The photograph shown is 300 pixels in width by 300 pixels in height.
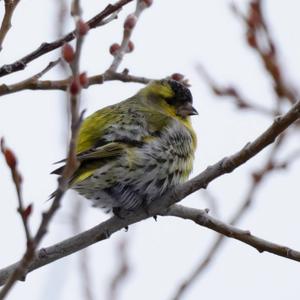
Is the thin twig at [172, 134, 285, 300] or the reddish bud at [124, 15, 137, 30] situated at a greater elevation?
the reddish bud at [124, 15, 137, 30]

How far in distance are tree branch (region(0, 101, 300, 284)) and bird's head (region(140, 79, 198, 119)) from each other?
2096 millimetres

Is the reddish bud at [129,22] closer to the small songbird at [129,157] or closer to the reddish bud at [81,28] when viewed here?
the reddish bud at [81,28]

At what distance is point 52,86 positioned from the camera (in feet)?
8.98

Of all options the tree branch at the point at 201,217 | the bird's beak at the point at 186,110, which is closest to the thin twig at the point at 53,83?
the tree branch at the point at 201,217

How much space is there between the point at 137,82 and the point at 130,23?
32 centimetres

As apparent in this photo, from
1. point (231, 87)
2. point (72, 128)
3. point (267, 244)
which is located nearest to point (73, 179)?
point (231, 87)

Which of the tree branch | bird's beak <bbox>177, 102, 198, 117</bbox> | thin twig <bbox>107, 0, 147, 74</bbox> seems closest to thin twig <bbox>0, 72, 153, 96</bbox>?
thin twig <bbox>107, 0, 147, 74</bbox>

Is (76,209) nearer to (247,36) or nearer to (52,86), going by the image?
(247,36)

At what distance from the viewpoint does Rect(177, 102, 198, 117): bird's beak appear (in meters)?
6.56

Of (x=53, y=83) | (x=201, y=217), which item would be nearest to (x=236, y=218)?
(x=201, y=217)

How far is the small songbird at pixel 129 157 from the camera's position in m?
4.99

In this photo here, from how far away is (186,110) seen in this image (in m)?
6.60

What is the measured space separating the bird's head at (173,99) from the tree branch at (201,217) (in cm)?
210

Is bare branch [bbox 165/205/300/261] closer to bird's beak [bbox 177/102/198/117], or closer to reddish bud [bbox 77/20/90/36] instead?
reddish bud [bbox 77/20/90/36]
